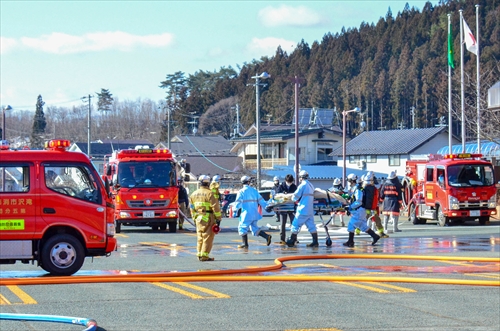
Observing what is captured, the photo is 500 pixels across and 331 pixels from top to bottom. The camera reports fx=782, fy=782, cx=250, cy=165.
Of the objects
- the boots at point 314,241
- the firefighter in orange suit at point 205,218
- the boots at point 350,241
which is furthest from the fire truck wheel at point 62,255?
the boots at point 350,241

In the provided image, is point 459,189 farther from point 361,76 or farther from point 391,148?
point 361,76

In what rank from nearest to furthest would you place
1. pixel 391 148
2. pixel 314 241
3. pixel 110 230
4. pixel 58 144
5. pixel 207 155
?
pixel 58 144, pixel 110 230, pixel 314 241, pixel 391 148, pixel 207 155

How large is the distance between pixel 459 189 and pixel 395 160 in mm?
42403

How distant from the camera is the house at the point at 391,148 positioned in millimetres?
69812

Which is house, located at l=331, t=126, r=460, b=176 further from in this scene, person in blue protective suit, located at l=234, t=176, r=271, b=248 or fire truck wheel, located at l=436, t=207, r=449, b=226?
person in blue protective suit, located at l=234, t=176, r=271, b=248

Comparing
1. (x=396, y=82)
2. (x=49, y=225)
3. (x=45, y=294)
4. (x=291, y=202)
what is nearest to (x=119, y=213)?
(x=291, y=202)

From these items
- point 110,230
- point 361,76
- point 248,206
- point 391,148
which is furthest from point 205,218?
point 361,76

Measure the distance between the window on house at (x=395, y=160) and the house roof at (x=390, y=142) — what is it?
461mm

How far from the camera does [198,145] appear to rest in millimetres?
84500

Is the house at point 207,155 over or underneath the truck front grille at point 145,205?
over

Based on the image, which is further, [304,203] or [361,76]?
[361,76]

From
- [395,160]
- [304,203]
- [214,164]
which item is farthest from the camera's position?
[214,164]

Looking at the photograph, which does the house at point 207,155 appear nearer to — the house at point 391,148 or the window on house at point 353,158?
the house at point 391,148

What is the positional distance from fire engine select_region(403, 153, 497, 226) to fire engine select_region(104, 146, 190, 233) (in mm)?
10411
